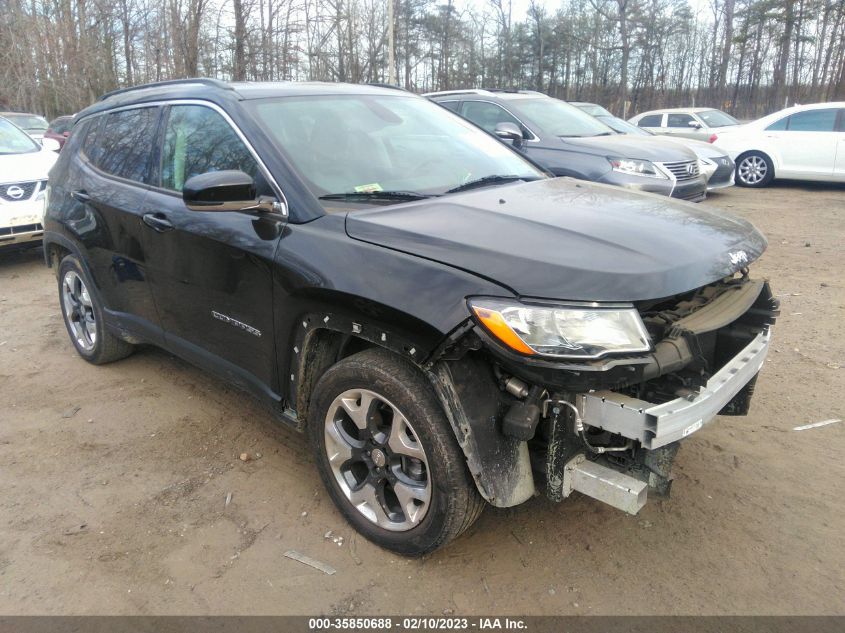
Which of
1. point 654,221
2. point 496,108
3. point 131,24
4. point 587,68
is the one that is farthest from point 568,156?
point 587,68

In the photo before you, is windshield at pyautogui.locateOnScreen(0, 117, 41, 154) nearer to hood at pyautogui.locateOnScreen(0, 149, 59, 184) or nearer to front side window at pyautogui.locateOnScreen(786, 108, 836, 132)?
hood at pyautogui.locateOnScreen(0, 149, 59, 184)

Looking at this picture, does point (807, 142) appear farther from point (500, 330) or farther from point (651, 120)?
point (500, 330)

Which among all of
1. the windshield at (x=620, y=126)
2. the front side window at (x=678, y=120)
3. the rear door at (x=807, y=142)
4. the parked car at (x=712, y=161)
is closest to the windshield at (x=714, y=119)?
the front side window at (x=678, y=120)

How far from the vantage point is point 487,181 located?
326cm

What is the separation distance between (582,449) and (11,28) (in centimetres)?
3270

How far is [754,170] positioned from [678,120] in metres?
3.18

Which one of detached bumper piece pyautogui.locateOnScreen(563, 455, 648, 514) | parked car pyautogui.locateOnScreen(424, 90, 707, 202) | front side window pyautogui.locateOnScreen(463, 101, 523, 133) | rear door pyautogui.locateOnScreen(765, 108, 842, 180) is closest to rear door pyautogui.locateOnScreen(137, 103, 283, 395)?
detached bumper piece pyautogui.locateOnScreen(563, 455, 648, 514)

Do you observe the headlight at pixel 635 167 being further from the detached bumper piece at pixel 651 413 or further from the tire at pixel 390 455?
the tire at pixel 390 455

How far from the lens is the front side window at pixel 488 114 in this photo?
855 centimetres

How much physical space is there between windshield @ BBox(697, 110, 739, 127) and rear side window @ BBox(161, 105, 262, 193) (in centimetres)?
1420

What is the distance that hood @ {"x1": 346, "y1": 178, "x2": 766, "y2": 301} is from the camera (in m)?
2.13

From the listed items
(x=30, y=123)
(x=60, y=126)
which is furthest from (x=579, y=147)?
(x=60, y=126)

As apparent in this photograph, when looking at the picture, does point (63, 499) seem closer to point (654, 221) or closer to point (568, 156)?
point (654, 221)

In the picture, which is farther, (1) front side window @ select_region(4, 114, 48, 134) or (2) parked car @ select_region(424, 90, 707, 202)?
(1) front side window @ select_region(4, 114, 48, 134)
